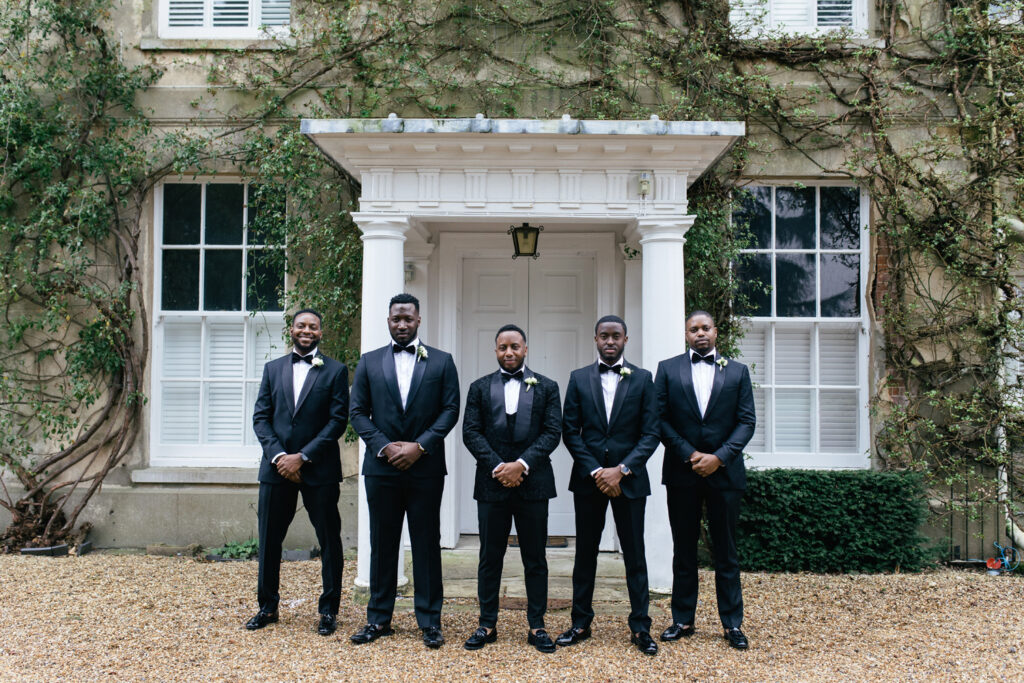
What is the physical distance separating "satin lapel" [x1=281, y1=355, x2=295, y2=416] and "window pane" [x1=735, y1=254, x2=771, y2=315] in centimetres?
430

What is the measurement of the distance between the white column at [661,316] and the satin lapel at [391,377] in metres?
1.90

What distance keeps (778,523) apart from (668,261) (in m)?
2.53

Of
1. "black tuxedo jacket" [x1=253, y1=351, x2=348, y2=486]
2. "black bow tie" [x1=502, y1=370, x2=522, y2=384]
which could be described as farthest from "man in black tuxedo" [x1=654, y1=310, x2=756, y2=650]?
→ "black tuxedo jacket" [x1=253, y1=351, x2=348, y2=486]

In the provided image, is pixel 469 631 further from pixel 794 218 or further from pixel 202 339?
pixel 794 218

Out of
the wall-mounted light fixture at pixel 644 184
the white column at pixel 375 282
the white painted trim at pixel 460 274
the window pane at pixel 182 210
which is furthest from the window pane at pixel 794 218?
the window pane at pixel 182 210

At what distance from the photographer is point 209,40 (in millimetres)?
7477

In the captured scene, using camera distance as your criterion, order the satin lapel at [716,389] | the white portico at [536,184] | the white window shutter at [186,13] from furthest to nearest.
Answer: the white window shutter at [186,13]
the white portico at [536,184]
the satin lapel at [716,389]

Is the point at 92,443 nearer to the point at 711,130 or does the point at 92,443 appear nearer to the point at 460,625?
the point at 460,625

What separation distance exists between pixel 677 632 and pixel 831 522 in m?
2.49

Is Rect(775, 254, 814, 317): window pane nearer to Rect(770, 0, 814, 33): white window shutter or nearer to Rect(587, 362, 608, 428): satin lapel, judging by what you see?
Rect(770, 0, 814, 33): white window shutter

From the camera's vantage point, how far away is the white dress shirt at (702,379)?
15.6 feet

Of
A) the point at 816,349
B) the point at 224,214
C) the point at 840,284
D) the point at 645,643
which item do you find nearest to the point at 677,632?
the point at 645,643

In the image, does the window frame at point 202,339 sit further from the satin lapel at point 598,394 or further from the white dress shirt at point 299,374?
the satin lapel at point 598,394

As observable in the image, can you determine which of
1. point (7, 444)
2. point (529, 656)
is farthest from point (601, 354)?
point (7, 444)
